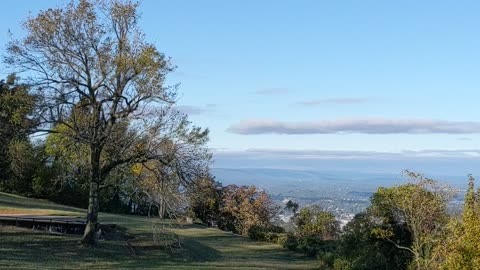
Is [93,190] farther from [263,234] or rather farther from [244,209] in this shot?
[244,209]

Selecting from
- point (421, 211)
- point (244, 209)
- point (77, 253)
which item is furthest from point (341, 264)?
point (244, 209)

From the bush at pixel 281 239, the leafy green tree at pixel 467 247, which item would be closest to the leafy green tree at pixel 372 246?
the bush at pixel 281 239

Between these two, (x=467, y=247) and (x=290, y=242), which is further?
(x=290, y=242)

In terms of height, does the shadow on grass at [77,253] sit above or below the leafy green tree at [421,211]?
below

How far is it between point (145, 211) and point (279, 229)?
17002 millimetres

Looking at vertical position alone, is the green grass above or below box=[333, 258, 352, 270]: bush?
above

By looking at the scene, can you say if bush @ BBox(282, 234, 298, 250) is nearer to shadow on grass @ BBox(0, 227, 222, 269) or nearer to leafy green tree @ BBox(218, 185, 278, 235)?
leafy green tree @ BBox(218, 185, 278, 235)

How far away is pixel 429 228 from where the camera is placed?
2716 centimetres

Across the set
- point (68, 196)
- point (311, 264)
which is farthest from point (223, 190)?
point (311, 264)

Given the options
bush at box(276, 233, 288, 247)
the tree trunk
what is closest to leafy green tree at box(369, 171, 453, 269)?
bush at box(276, 233, 288, 247)

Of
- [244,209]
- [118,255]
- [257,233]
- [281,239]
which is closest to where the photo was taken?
[118,255]

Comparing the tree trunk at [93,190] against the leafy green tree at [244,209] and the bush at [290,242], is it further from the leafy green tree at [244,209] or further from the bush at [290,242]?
the leafy green tree at [244,209]

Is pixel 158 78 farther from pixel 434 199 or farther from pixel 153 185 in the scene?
pixel 434 199

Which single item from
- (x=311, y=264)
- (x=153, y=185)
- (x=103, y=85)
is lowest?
(x=311, y=264)
